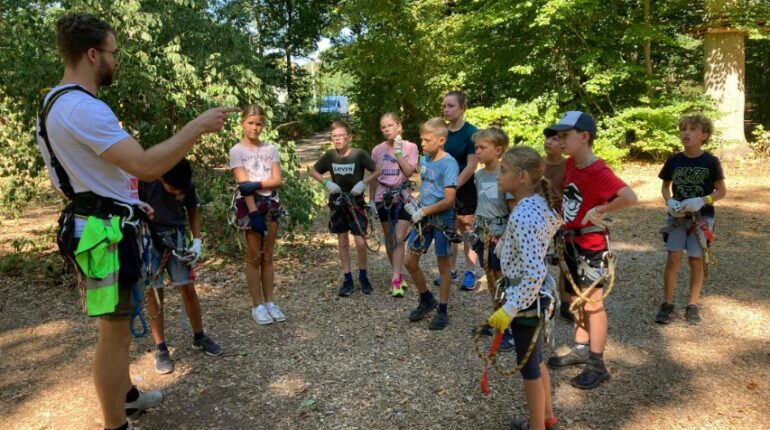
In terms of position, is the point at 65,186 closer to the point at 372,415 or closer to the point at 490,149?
the point at 372,415

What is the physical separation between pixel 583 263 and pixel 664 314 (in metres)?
1.47

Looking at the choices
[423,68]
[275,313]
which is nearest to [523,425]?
[275,313]

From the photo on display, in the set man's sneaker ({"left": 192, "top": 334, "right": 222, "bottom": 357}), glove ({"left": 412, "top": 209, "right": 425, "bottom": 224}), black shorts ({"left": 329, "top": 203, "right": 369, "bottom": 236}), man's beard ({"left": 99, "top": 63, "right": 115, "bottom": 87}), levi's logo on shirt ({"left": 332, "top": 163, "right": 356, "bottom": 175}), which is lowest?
man's sneaker ({"left": 192, "top": 334, "right": 222, "bottom": 357})

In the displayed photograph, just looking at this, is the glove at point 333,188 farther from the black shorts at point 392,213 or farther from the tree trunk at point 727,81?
the tree trunk at point 727,81

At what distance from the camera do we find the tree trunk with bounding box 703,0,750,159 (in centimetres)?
1135

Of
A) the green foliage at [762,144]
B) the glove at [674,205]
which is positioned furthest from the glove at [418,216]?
the green foliage at [762,144]

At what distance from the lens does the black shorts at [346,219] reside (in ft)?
17.0

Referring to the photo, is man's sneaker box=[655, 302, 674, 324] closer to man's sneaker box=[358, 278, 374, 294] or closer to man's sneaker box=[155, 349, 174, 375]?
man's sneaker box=[358, 278, 374, 294]

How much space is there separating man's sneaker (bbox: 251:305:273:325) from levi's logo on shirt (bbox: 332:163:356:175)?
1479 millimetres

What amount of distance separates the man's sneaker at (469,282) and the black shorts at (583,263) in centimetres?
187

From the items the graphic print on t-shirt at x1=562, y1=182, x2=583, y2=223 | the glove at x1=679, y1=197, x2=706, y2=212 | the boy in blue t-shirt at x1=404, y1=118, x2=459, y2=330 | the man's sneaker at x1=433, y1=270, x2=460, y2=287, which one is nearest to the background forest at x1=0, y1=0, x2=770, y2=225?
the man's sneaker at x1=433, y1=270, x2=460, y2=287

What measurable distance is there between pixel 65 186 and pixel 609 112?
12.7 m

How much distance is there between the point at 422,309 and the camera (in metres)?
4.60

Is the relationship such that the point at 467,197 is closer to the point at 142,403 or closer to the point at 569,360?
the point at 569,360
